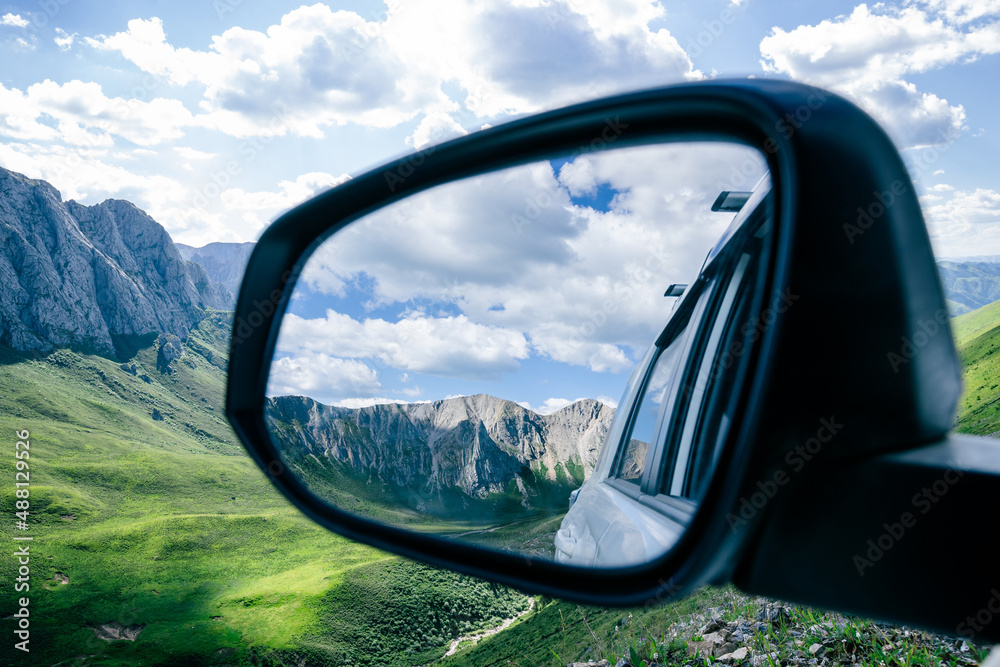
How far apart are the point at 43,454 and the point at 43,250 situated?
55.3 meters

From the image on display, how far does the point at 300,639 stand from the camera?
65.5 m

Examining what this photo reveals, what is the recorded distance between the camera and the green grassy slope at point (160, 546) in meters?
67.0

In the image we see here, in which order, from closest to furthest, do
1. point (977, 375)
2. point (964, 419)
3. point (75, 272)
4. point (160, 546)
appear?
point (964, 419) < point (977, 375) < point (160, 546) < point (75, 272)

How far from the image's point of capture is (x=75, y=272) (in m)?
150

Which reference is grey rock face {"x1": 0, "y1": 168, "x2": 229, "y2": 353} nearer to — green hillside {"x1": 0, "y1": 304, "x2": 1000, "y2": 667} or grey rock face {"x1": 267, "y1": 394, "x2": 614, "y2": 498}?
green hillside {"x1": 0, "y1": 304, "x2": 1000, "y2": 667}

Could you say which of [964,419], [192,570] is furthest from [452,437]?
[192,570]

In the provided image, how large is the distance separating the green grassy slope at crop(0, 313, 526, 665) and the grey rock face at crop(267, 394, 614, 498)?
3259 cm

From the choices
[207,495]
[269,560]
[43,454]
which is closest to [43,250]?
[43,454]

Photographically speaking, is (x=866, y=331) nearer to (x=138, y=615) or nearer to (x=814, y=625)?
(x=814, y=625)

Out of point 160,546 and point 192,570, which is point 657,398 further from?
point 160,546

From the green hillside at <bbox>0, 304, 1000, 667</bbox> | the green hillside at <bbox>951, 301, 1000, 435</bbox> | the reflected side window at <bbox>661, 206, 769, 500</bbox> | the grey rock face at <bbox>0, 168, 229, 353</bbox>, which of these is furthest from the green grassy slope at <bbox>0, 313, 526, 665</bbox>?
the reflected side window at <bbox>661, 206, 769, 500</bbox>

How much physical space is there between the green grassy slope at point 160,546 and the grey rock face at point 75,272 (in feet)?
20.6

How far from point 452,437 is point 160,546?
11439cm

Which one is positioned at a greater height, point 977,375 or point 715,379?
point 977,375
